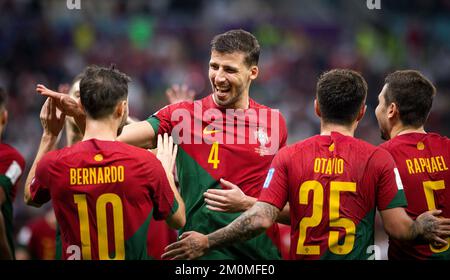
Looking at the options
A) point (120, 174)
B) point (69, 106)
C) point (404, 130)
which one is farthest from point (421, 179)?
point (69, 106)

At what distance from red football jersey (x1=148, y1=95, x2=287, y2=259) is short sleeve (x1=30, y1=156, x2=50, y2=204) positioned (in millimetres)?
1187

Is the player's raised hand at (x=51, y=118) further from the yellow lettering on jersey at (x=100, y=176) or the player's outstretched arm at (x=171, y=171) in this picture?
the yellow lettering on jersey at (x=100, y=176)

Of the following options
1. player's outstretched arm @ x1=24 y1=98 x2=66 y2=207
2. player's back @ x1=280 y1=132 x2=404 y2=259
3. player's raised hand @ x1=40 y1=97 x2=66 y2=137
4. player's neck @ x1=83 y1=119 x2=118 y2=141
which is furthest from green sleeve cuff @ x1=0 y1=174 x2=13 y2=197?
player's back @ x1=280 y1=132 x2=404 y2=259

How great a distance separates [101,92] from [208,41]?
43.6 ft

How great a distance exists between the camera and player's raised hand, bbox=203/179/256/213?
556cm

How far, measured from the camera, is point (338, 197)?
17.2 ft

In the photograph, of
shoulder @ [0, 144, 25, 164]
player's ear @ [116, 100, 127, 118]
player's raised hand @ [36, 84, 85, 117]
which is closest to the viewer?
player's ear @ [116, 100, 127, 118]

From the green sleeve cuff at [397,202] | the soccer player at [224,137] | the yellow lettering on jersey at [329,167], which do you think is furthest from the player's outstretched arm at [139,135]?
the green sleeve cuff at [397,202]

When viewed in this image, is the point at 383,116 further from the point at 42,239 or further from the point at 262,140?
the point at 42,239

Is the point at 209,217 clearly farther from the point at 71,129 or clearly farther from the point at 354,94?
the point at 71,129

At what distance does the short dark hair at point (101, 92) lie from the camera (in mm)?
5309

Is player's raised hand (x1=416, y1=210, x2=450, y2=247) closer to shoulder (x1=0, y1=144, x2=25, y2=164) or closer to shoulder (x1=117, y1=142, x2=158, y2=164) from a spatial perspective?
shoulder (x1=117, y1=142, x2=158, y2=164)

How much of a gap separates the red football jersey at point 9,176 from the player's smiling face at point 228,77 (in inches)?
74.9
